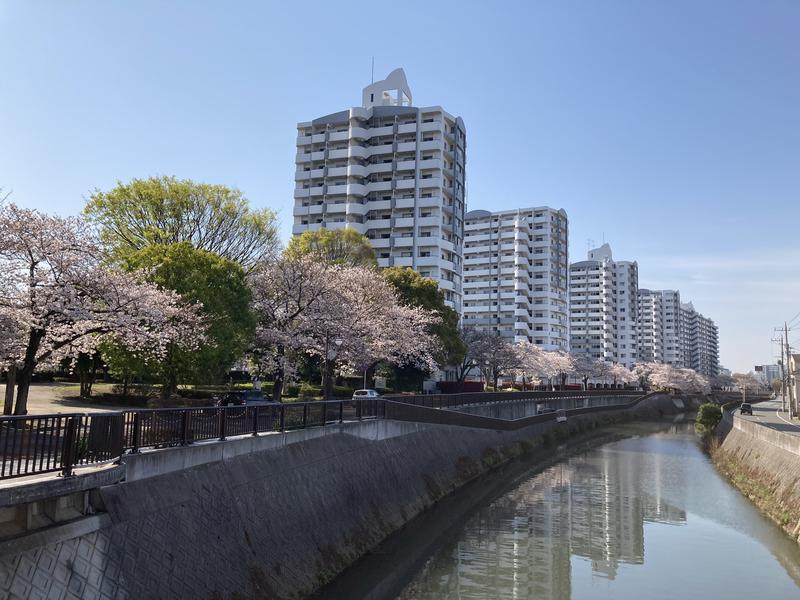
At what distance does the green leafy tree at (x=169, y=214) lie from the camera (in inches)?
1972

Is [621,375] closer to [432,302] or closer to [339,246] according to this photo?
[432,302]

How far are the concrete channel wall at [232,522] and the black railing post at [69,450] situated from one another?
0.98 m

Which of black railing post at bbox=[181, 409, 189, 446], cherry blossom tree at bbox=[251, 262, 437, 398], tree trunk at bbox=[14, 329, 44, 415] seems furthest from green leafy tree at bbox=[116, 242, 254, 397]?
black railing post at bbox=[181, 409, 189, 446]

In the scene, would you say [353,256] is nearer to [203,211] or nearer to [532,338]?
[203,211]

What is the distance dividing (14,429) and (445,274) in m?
83.0

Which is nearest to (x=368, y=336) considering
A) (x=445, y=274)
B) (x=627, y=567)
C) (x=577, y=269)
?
(x=627, y=567)

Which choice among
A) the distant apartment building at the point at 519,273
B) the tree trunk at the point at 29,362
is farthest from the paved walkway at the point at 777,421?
the distant apartment building at the point at 519,273

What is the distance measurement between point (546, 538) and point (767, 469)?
56.6 feet

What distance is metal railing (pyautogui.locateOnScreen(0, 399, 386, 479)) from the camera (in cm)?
1043

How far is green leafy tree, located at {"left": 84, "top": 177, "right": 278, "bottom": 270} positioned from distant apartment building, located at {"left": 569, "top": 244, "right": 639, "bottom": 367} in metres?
131

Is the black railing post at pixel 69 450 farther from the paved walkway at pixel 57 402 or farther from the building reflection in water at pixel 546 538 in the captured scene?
the paved walkway at pixel 57 402

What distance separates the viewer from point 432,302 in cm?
6175

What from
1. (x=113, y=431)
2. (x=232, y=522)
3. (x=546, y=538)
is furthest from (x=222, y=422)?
(x=546, y=538)

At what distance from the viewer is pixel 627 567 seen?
23625 mm
